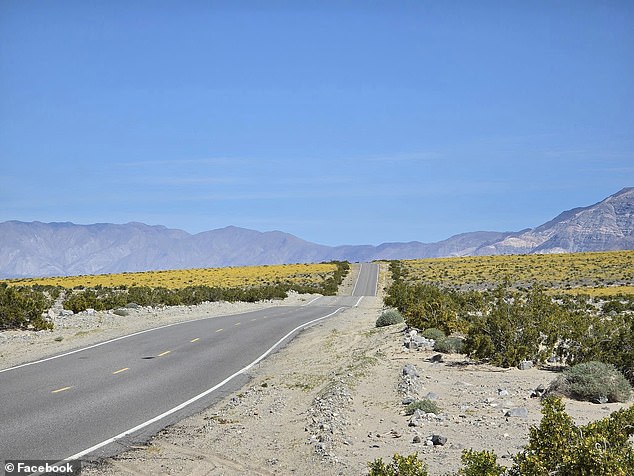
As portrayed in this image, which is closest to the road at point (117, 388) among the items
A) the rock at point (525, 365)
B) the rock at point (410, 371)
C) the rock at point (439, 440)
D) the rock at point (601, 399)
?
the rock at point (410, 371)

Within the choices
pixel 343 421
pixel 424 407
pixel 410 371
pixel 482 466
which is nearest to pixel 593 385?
pixel 424 407

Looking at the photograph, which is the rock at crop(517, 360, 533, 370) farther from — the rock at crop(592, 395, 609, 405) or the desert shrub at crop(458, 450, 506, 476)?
the desert shrub at crop(458, 450, 506, 476)

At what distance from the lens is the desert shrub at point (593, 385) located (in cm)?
1282

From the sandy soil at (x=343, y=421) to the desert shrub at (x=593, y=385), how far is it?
288 mm

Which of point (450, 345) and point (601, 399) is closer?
point (601, 399)

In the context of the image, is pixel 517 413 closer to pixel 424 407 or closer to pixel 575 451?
pixel 424 407

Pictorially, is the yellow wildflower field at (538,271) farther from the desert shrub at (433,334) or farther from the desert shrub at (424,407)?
the desert shrub at (424,407)

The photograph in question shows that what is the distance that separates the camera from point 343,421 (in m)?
11.7

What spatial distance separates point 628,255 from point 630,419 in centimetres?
11212

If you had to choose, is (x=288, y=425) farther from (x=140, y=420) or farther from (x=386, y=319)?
(x=386, y=319)

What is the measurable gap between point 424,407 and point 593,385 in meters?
3.30

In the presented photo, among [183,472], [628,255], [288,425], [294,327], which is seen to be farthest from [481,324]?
[628,255]

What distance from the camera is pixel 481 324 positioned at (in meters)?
17.5

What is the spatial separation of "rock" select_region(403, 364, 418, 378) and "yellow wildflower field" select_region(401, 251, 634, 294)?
50.9m
